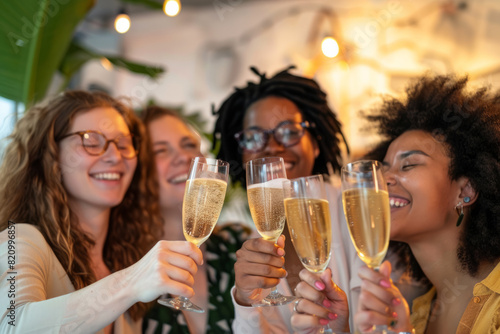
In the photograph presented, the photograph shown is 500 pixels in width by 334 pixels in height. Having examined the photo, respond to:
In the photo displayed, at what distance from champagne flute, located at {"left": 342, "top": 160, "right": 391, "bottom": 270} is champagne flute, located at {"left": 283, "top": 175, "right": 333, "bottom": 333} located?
87mm

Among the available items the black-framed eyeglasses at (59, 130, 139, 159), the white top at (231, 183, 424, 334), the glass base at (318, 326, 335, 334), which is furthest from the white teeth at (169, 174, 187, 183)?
the glass base at (318, 326, 335, 334)

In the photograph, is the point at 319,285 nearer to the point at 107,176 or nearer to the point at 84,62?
the point at 107,176

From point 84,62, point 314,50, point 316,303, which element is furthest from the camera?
point 314,50

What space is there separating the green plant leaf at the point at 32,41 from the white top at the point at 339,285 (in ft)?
6.73

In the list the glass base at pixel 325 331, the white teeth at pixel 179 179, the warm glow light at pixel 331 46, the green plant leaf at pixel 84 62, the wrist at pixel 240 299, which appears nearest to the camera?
the glass base at pixel 325 331

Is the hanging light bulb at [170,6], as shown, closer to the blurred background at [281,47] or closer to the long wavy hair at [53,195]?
the blurred background at [281,47]

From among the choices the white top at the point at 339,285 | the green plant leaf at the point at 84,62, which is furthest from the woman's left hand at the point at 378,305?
the green plant leaf at the point at 84,62

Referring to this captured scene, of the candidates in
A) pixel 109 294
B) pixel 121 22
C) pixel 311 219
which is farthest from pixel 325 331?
pixel 121 22

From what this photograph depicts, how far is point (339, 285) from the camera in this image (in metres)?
2.33

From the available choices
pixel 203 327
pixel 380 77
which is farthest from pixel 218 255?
pixel 380 77

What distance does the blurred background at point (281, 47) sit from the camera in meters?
4.91

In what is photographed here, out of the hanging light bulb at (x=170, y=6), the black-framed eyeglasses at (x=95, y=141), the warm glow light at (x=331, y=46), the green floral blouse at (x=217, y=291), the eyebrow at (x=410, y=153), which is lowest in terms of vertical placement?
the green floral blouse at (x=217, y=291)

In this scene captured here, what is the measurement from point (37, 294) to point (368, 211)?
1.19 meters

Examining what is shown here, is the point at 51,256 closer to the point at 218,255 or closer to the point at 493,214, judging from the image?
the point at 218,255
